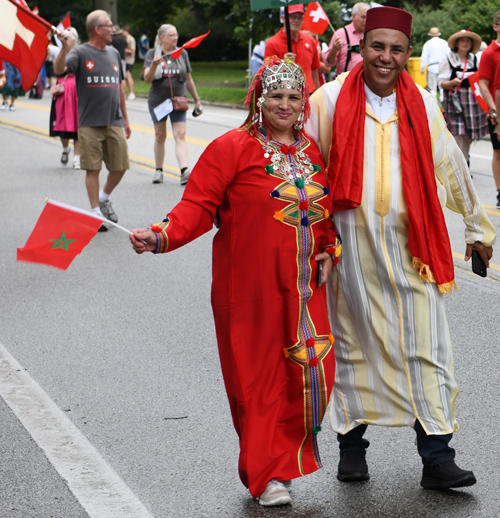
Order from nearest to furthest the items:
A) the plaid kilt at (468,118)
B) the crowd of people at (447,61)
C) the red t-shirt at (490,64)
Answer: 1. the red t-shirt at (490,64)
2. the crowd of people at (447,61)
3. the plaid kilt at (468,118)

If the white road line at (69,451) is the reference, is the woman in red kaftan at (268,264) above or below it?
above

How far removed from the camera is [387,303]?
3.97 meters

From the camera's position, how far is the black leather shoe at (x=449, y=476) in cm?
392

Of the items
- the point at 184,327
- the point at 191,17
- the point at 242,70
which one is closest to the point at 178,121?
the point at 184,327

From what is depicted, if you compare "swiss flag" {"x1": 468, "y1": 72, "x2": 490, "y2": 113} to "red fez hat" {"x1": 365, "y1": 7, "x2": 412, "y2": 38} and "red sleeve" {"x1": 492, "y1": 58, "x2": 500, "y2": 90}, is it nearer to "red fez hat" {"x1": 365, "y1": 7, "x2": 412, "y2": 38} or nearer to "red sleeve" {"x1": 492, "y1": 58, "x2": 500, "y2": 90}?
"red sleeve" {"x1": 492, "y1": 58, "x2": 500, "y2": 90}

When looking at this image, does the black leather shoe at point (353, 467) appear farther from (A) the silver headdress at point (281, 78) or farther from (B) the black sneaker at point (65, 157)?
(B) the black sneaker at point (65, 157)

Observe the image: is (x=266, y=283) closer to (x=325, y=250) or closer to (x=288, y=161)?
(x=325, y=250)

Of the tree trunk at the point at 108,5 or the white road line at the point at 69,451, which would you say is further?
the tree trunk at the point at 108,5

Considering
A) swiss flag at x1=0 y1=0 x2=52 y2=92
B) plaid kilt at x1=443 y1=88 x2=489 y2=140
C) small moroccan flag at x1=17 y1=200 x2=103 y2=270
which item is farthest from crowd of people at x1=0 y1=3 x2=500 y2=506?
plaid kilt at x1=443 y1=88 x2=489 y2=140

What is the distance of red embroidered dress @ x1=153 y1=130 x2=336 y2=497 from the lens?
3.79m

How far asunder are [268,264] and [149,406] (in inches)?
59.5

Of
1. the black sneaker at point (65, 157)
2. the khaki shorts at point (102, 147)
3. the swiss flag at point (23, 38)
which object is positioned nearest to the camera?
the swiss flag at point (23, 38)

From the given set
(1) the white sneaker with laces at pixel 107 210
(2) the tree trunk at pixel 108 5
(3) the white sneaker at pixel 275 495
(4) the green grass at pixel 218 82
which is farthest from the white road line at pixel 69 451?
(2) the tree trunk at pixel 108 5

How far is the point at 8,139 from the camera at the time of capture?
17406mm
